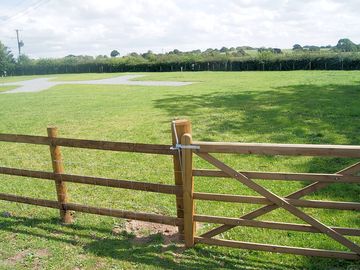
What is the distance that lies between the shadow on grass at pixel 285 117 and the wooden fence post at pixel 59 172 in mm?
4197

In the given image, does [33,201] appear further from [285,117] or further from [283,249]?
[285,117]

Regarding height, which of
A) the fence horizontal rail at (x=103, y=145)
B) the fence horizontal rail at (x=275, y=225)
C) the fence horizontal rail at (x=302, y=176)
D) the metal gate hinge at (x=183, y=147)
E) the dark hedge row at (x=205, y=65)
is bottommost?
the fence horizontal rail at (x=275, y=225)

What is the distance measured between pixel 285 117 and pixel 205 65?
1847 inches

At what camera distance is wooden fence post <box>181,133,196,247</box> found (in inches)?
174

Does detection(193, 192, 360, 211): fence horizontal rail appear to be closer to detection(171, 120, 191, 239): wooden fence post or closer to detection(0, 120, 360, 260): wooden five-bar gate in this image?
detection(0, 120, 360, 260): wooden five-bar gate

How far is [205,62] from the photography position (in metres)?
59.0

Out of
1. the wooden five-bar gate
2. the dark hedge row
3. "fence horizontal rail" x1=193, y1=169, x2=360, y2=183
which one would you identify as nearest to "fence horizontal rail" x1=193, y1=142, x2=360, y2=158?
the wooden five-bar gate

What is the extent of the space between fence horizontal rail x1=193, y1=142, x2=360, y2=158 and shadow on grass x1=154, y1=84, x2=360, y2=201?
2670 millimetres

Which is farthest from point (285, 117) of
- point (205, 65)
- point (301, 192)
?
point (205, 65)

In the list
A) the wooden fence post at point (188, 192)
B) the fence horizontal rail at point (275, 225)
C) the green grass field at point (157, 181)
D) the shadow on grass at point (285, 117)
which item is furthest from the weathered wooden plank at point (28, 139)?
the shadow on grass at point (285, 117)

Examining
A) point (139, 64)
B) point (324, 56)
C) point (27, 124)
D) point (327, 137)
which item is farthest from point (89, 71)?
point (327, 137)

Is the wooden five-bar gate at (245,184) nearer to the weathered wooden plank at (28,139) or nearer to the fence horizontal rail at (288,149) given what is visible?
the fence horizontal rail at (288,149)

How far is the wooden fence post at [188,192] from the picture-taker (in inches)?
174

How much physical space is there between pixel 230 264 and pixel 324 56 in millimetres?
49267
